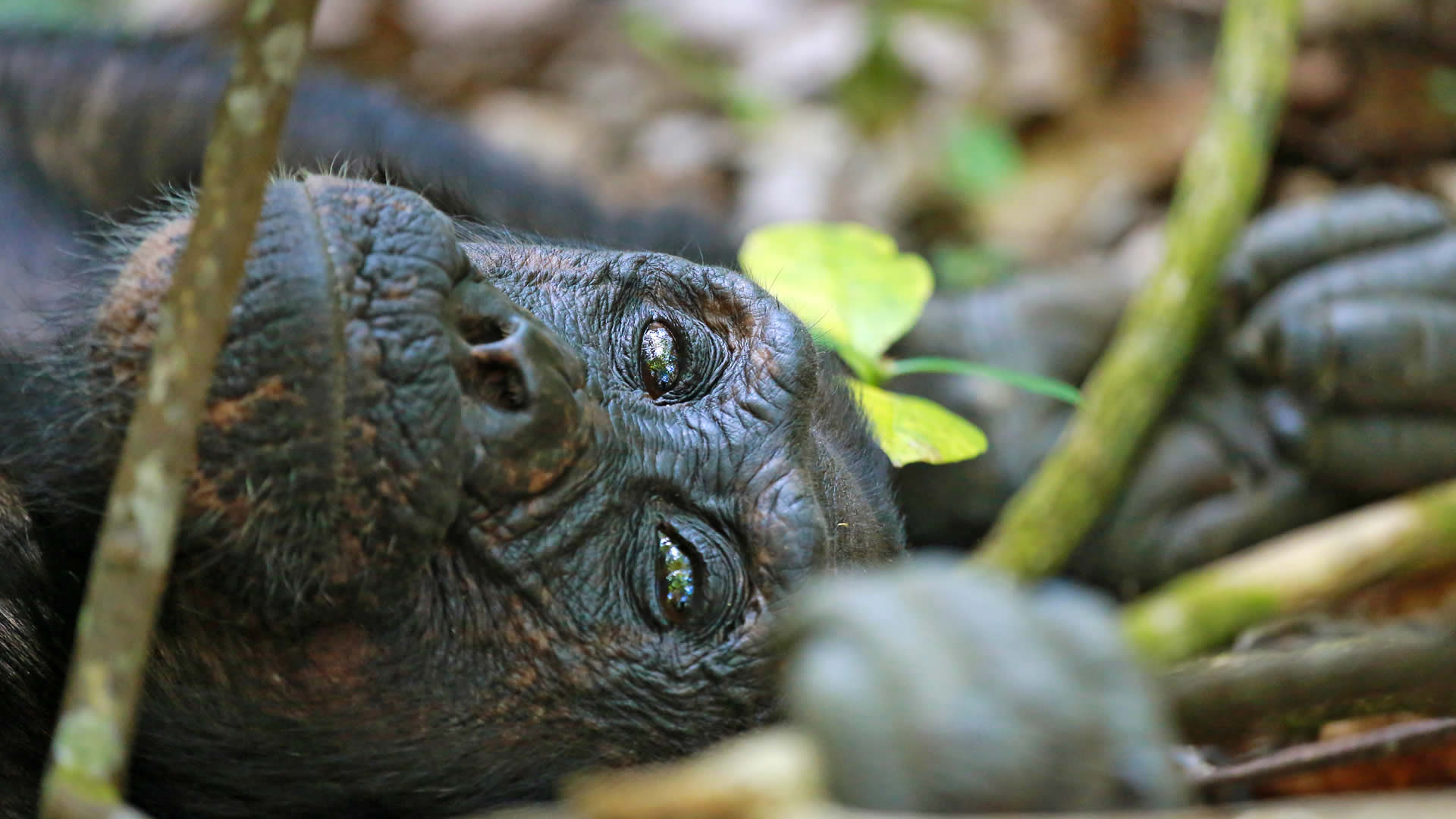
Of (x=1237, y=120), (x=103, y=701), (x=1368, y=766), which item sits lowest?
(x=103, y=701)

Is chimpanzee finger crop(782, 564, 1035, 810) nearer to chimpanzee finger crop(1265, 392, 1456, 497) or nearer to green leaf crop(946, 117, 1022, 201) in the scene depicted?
chimpanzee finger crop(1265, 392, 1456, 497)

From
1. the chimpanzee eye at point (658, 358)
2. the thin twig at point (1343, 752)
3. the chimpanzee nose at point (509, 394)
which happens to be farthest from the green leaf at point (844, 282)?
the thin twig at point (1343, 752)

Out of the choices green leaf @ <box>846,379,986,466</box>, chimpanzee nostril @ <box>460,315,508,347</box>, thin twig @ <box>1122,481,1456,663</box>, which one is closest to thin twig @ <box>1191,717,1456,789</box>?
thin twig @ <box>1122,481,1456,663</box>

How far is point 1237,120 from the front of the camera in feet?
10.00

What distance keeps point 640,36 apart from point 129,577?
16.3ft

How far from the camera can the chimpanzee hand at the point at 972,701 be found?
91cm

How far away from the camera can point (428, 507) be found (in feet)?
5.38

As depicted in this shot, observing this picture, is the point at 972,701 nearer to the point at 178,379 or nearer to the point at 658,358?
the point at 178,379

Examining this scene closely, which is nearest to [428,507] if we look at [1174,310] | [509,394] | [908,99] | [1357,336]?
[509,394]

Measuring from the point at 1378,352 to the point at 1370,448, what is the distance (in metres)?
0.21

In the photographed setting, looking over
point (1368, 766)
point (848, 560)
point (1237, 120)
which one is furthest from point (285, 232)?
point (1237, 120)

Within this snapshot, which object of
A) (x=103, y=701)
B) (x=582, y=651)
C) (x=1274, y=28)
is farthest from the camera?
(x=1274, y=28)

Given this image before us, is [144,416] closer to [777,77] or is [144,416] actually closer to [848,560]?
[848,560]

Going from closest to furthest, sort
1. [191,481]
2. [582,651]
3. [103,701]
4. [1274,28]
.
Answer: [103,701] < [191,481] < [582,651] < [1274,28]
